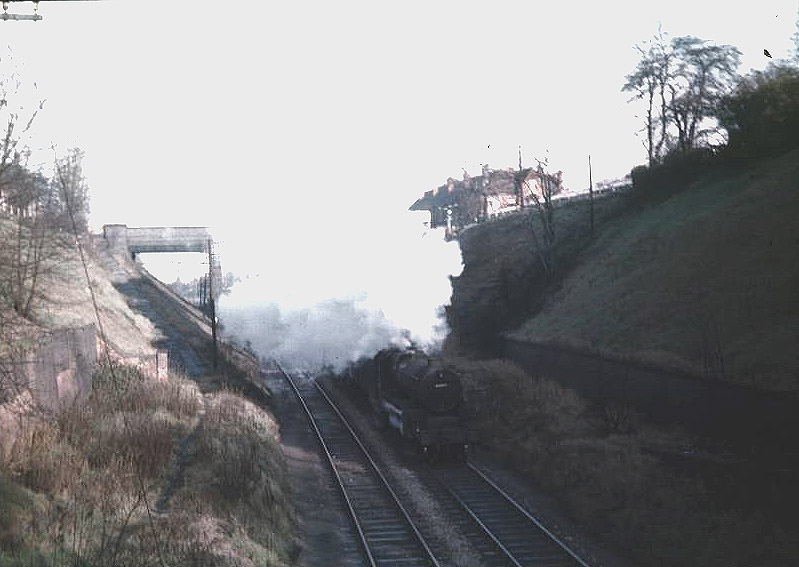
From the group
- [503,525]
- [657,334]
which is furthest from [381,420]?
[503,525]

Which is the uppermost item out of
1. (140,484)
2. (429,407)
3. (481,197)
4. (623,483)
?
(481,197)

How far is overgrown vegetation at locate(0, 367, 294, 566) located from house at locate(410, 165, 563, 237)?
40161mm

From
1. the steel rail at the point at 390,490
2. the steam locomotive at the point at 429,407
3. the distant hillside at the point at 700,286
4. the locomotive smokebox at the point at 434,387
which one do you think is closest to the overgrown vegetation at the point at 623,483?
the locomotive smokebox at the point at 434,387

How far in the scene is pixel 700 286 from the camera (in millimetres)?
28969

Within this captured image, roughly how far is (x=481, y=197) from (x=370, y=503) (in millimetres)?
59534

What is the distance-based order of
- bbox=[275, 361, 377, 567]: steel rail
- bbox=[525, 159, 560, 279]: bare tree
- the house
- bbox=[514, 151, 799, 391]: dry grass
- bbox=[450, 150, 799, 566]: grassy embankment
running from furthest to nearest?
the house → bbox=[525, 159, 560, 279]: bare tree → bbox=[514, 151, 799, 391]: dry grass → bbox=[275, 361, 377, 567]: steel rail → bbox=[450, 150, 799, 566]: grassy embankment

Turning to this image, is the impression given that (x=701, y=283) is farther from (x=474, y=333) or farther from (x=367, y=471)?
(x=474, y=333)

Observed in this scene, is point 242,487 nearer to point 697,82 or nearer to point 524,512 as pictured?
point 524,512

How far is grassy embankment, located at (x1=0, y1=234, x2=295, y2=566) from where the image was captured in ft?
39.0

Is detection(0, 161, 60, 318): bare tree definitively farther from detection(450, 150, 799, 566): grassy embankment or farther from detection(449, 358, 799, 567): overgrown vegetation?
detection(450, 150, 799, 566): grassy embankment

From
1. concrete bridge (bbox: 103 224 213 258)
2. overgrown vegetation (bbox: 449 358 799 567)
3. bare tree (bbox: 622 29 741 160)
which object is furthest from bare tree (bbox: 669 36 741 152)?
concrete bridge (bbox: 103 224 213 258)

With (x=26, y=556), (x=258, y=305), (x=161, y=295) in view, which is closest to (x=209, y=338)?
(x=258, y=305)

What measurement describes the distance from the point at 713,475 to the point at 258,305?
27595mm

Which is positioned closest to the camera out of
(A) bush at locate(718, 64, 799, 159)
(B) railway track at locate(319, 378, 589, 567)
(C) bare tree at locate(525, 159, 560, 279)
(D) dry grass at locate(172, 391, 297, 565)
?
(D) dry grass at locate(172, 391, 297, 565)
